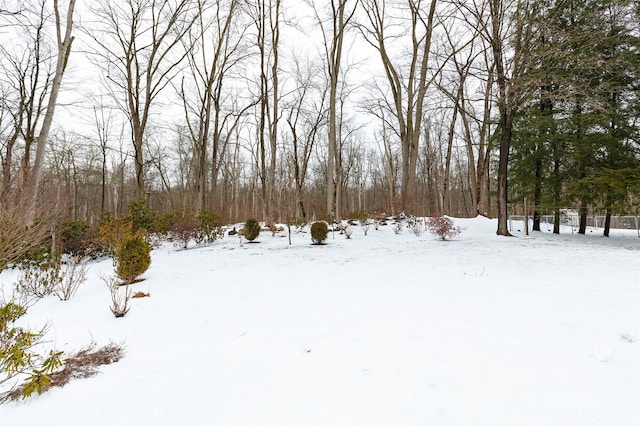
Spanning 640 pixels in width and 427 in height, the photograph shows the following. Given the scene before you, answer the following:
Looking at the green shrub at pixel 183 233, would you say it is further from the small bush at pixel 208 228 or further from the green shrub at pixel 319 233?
the green shrub at pixel 319 233

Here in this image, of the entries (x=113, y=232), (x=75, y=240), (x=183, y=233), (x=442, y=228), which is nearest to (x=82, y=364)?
(x=113, y=232)

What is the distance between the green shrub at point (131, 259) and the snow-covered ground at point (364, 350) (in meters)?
0.69

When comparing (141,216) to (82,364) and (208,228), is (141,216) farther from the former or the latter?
(82,364)

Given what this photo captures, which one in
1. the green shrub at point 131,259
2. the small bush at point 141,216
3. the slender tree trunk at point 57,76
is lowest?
the green shrub at point 131,259

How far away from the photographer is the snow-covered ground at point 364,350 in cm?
189

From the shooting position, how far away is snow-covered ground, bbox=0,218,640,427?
1893mm

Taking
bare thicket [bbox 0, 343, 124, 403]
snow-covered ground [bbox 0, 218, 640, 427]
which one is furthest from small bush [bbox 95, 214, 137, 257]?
bare thicket [bbox 0, 343, 124, 403]

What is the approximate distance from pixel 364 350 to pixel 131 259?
5.30 m

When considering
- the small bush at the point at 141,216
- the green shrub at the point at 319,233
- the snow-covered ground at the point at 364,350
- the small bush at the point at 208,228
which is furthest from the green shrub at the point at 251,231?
the snow-covered ground at the point at 364,350

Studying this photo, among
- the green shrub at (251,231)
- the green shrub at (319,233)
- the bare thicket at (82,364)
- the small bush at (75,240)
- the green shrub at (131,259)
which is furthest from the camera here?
the green shrub at (251,231)

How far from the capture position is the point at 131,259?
5766 mm

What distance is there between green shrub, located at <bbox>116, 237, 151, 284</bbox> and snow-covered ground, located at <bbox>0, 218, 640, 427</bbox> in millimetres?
692

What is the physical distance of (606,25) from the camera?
932 centimetres

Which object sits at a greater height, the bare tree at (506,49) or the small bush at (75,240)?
the bare tree at (506,49)
